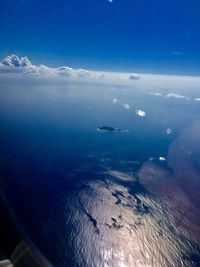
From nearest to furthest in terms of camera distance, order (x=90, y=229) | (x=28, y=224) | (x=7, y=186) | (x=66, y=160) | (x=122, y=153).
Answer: (x=28, y=224), (x=90, y=229), (x=7, y=186), (x=66, y=160), (x=122, y=153)

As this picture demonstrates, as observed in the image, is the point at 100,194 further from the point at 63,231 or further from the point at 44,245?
the point at 44,245

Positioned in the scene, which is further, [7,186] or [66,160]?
[66,160]

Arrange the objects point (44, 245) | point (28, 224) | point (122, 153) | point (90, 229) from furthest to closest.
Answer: point (122, 153) → point (90, 229) → point (28, 224) → point (44, 245)

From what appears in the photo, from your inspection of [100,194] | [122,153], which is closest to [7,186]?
[100,194]

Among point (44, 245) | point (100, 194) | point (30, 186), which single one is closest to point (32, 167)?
point (30, 186)

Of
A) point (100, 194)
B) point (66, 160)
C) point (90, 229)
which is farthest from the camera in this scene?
point (66, 160)

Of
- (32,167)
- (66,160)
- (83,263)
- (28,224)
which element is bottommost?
(66,160)

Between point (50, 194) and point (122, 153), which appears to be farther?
point (122, 153)

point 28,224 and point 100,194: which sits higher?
point 28,224

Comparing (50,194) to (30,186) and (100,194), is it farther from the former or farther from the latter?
(100,194)
